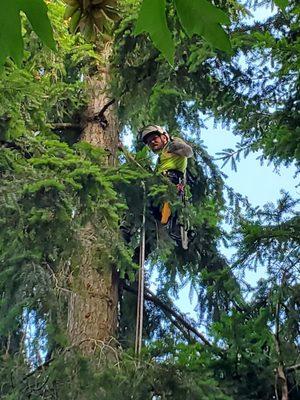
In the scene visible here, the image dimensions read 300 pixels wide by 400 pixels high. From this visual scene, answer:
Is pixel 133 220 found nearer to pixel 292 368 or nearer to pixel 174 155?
pixel 174 155

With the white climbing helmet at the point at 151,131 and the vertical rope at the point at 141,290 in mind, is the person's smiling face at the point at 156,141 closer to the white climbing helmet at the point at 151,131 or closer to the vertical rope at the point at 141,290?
the white climbing helmet at the point at 151,131

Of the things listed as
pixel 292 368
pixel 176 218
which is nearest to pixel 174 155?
pixel 176 218

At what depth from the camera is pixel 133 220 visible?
6543mm

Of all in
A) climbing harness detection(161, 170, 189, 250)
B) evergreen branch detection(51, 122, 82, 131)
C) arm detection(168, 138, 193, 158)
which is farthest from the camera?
evergreen branch detection(51, 122, 82, 131)

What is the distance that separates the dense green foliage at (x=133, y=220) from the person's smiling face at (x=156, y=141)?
0.41ft

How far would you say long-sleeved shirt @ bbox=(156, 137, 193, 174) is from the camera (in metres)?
6.65

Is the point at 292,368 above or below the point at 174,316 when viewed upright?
below

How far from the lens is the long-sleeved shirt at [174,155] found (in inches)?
262

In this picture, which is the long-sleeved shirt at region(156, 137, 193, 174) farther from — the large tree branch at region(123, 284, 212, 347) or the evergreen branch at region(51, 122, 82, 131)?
the large tree branch at region(123, 284, 212, 347)

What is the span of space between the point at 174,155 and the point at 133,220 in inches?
26.9

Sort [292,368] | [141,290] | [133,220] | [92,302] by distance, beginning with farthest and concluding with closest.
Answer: [133,220] → [92,302] → [141,290] → [292,368]

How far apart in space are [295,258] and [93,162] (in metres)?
1.79

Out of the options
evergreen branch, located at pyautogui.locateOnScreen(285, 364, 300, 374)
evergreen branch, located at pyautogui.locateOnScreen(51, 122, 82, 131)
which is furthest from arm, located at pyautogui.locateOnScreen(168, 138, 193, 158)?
evergreen branch, located at pyautogui.locateOnScreen(285, 364, 300, 374)

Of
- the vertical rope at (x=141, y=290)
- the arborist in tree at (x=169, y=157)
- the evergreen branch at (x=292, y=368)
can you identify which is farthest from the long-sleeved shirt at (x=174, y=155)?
the evergreen branch at (x=292, y=368)
